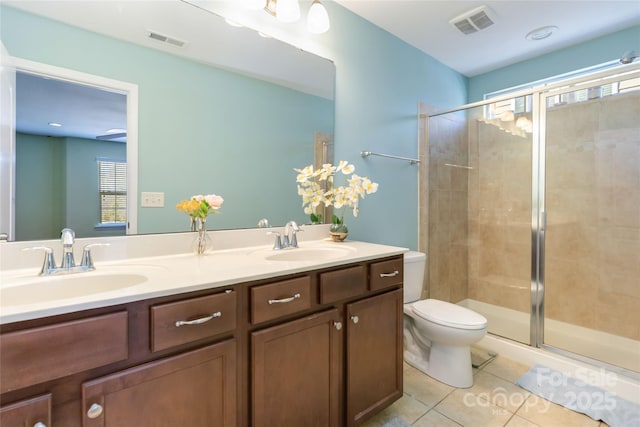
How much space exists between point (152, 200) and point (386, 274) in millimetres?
1127

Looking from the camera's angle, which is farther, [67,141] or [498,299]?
[498,299]

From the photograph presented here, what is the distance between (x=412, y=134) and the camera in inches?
99.7

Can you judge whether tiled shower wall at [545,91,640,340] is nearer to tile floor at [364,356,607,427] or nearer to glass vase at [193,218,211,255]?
tile floor at [364,356,607,427]

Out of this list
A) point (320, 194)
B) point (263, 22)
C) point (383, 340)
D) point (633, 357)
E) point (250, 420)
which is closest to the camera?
point (250, 420)

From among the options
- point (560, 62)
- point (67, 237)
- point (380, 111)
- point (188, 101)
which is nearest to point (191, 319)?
point (67, 237)

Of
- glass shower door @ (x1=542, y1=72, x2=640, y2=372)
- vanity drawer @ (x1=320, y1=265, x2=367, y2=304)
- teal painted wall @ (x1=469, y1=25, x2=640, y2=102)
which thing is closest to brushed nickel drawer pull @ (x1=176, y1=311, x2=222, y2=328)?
vanity drawer @ (x1=320, y1=265, x2=367, y2=304)

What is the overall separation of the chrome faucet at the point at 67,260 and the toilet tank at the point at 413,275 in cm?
172

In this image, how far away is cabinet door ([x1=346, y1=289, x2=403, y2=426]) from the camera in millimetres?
1352

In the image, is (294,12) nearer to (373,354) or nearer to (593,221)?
(373,354)

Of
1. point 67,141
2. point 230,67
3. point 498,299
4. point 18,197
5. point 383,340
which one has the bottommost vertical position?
point 498,299

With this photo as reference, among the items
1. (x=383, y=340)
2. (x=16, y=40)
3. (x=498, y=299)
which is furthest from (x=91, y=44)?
(x=498, y=299)

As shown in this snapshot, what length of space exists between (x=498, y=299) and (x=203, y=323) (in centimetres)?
277

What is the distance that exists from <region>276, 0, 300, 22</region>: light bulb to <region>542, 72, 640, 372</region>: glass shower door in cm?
189

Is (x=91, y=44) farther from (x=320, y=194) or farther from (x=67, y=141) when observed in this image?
(x=320, y=194)
